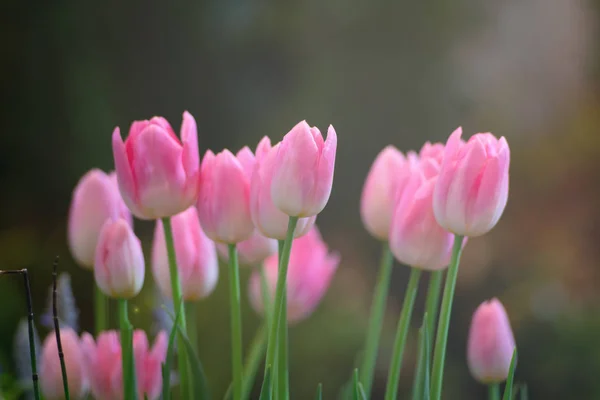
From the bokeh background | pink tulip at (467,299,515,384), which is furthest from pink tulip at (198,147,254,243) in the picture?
the bokeh background

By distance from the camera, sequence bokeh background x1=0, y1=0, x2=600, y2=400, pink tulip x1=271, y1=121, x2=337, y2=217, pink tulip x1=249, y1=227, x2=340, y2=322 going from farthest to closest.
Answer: bokeh background x1=0, y1=0, x2=600, y2=400, pink tulip x1=249, y1=227, x2=340, y2=322, pink tulip x1=271, y1=121, x2=337, y2=217

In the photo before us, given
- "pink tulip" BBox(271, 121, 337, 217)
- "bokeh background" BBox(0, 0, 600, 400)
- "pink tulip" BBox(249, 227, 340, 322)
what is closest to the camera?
"pink tulip" BBox(271, 121, 337, 217)

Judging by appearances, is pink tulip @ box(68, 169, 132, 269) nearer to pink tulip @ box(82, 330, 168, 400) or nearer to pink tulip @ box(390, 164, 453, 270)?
pink tulip @ box(82, 330, 168, 400)

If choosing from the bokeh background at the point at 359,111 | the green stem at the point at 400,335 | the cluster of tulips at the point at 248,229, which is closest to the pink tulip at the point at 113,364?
the cluster of tulips at the point at 248,229

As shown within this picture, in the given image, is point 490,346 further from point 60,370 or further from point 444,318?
point 60,370

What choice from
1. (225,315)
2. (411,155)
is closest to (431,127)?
(225,315)

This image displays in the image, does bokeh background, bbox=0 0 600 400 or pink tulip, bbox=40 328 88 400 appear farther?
bokeh background, bbox=0 0 600 400
